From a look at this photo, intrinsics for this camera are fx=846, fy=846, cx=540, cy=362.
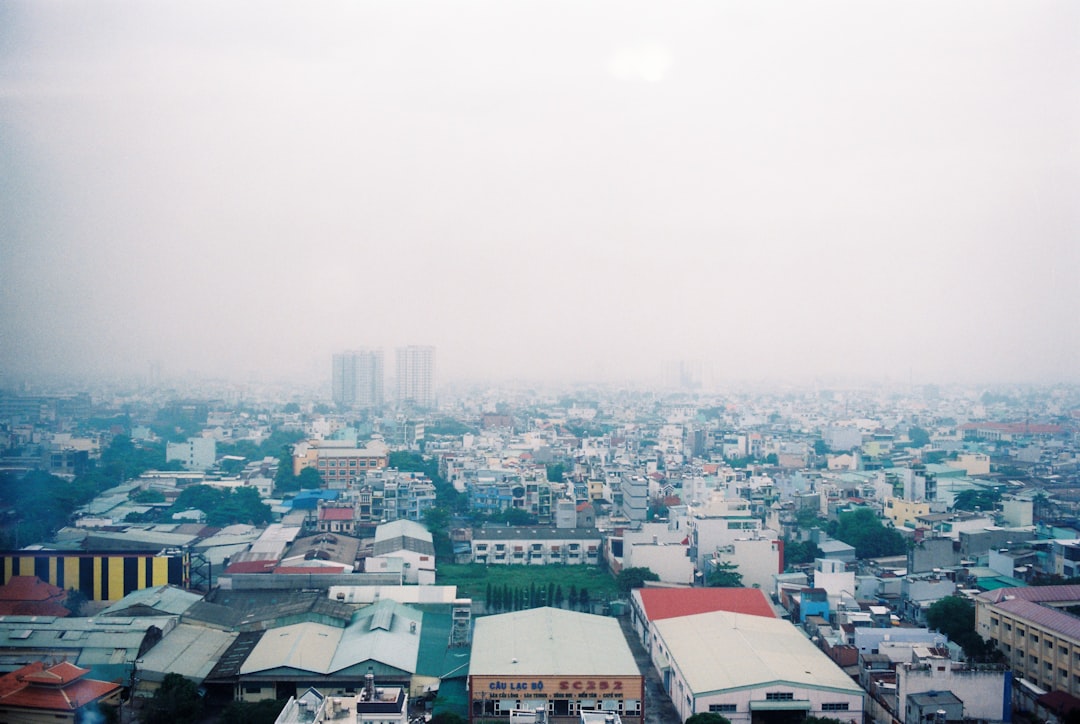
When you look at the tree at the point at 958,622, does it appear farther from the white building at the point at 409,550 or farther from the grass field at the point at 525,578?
the white building at the point at 409,550

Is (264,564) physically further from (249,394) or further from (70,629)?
(249,394)

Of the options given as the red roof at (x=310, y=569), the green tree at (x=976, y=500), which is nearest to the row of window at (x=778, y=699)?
the red roof at (x=310, y=569)

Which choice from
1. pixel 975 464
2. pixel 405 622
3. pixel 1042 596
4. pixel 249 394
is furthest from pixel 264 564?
pixel 249 394

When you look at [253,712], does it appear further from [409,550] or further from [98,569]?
[409,550]

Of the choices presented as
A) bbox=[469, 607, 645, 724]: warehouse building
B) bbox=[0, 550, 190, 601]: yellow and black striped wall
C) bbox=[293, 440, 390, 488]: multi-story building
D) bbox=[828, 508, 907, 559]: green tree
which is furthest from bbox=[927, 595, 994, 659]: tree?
bbox=[293, 440, 390, 488]: multi-story building

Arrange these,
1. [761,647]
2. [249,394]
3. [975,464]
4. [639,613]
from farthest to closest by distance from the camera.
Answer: [249,394] < [975,464] < [639,613] < [761,647]

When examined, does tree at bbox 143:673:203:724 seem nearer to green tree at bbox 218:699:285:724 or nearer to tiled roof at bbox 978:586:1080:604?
green tree at bbox 218:699:285:724
